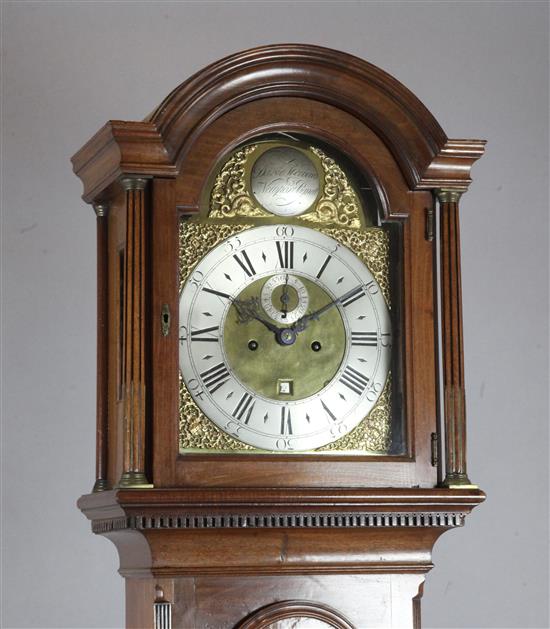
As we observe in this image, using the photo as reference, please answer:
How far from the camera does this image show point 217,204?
8.00 ft

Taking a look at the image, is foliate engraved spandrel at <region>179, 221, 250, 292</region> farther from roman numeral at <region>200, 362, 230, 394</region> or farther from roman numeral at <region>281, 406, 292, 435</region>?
roman numeral at <region>281, 406, 292, 435</region>

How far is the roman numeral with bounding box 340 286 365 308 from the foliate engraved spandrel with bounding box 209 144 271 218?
0.18 m

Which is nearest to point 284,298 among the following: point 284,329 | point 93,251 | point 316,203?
point 284,329

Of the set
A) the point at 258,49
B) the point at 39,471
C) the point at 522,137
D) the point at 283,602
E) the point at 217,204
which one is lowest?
the point at 283,602

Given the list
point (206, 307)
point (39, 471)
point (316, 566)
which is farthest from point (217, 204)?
point (39, 471)

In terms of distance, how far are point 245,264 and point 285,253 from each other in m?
0.07

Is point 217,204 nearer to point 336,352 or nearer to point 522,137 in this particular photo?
point 336,352

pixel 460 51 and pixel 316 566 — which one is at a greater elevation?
pixel 460 51

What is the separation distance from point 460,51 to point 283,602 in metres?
1.42

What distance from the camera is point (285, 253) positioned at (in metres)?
2.46

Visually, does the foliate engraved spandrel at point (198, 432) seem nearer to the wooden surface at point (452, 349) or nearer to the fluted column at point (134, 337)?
the fluted column at point (134, 337)

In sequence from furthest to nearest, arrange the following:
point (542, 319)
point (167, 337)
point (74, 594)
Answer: point (542, 319), point (74, 594), point (167, 337)

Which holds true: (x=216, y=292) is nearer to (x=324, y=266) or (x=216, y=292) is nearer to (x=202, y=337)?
(x=202, y=337)

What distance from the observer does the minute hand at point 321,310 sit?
7.99 ft
